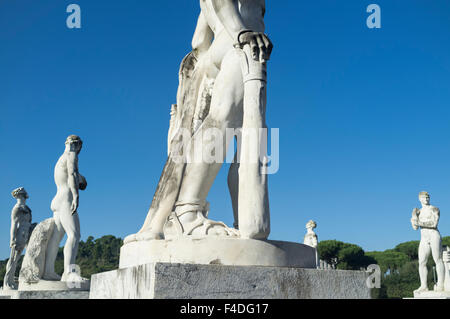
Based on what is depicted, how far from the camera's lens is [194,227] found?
3590 millimetres

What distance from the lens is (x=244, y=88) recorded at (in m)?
3.71

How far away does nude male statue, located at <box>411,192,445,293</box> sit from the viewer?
13.6 meters

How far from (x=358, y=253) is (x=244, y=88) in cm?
6348

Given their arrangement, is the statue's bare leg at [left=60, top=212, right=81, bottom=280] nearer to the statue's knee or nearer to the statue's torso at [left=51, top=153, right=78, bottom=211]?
the statue's knee

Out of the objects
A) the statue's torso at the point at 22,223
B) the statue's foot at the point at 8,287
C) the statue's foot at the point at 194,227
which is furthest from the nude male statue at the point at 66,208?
the statue's foot at the point at 194,227

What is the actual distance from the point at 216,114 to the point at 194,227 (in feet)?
3.26

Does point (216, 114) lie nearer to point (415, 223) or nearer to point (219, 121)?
point (219, 121)

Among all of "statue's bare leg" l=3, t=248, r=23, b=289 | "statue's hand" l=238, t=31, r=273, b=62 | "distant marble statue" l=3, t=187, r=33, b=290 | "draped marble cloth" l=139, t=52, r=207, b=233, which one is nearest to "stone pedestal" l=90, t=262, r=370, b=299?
"draped marble cloth" l=139, t=52, r=207, b=233

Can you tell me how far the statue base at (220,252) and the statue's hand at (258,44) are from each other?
1488mm

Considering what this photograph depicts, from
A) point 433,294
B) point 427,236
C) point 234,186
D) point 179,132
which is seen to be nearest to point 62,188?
point 179,132

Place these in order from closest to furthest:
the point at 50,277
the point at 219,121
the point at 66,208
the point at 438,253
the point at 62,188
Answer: the point at 219,121 → the point at 50,277 → the point at 66,208 → the point at 62,188 → the point at 438,253
